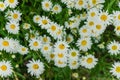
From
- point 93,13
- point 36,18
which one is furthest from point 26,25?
→ point 93,13

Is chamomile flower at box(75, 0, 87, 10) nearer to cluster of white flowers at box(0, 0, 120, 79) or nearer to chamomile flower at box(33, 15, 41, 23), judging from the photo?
cluster of white flowers at box(0, 0, 120, 79)

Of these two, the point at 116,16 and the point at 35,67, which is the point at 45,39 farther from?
the point at 116,16

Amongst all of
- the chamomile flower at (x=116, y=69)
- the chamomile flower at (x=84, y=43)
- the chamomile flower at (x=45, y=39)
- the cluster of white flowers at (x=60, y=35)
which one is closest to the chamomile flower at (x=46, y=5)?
the cluster of white flowers at (x=60, y=35)

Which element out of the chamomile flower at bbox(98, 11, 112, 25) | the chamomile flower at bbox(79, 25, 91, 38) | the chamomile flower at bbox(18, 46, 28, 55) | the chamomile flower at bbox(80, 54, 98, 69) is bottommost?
the chamomile flower at bbox(80, 54, 98, 69)

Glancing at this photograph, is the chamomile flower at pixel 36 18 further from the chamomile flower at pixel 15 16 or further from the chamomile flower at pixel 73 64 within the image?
the chamomile flower at pixel 73 64

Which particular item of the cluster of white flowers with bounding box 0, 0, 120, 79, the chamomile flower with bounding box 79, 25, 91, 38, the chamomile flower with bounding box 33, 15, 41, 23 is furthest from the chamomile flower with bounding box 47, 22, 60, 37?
the chamomile flower with bounding box 79, 25, 91, 38

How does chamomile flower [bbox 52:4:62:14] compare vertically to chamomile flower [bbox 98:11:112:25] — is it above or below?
above

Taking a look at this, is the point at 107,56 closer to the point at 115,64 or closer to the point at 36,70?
the point at 115,64

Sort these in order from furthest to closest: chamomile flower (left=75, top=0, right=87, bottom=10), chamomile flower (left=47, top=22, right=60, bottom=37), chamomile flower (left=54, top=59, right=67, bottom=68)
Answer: chamomile flower (left=75, top=0, right=87, bottom=10) < chamomile flower (left=47, top=22, right=60, bottom=37) < chamomile flower (left=54, top=59, right=67, bottom=68)
